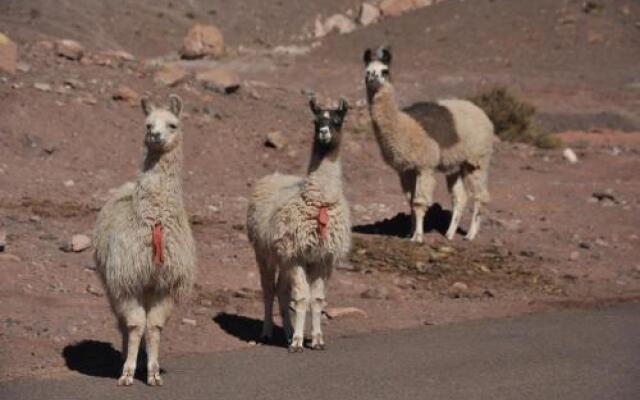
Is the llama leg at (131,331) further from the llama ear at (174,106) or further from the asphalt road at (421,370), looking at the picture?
the llama ear at (174,106)

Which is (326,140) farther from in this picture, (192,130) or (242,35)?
(242,35)

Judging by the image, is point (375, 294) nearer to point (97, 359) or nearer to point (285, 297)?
point (285, 297)

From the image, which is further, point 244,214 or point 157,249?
point 244,214

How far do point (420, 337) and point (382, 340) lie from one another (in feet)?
1.41

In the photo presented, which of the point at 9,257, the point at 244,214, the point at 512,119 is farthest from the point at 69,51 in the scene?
the point at 9,257

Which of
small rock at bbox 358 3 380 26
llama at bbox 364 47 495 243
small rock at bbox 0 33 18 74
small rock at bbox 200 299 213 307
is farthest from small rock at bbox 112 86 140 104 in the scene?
small rock at bbox 358 3 380 26

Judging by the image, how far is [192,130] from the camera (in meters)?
24.0

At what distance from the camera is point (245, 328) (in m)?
12.7

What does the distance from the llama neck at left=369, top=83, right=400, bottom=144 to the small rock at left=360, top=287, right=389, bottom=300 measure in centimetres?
360

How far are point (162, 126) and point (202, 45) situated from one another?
149 feet

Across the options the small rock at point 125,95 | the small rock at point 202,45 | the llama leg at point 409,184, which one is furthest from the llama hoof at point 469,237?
the small rock at point 202,45

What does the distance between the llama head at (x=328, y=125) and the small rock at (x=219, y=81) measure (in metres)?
15.5

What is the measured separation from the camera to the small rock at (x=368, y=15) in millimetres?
68438

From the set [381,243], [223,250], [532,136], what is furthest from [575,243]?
[532,136]
